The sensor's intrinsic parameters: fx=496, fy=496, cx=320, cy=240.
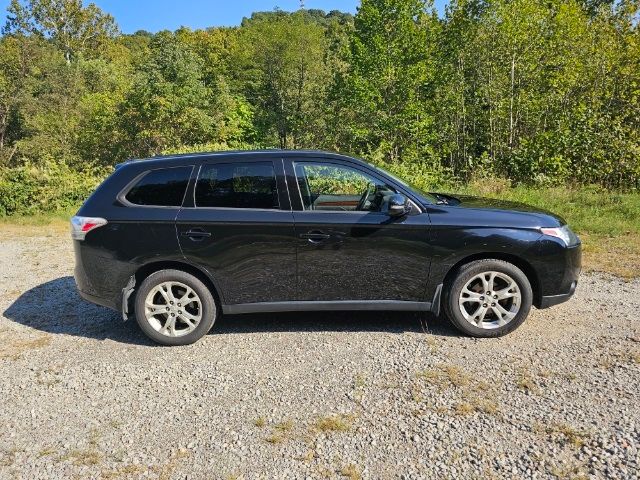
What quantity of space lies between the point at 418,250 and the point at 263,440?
2131mm

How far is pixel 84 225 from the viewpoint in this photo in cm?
452

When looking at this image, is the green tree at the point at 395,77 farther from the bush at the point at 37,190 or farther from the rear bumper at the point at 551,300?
the rear bumper at the point at 551,300

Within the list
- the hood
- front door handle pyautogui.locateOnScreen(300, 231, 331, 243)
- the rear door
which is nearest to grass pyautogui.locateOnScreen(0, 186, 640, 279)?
the hood

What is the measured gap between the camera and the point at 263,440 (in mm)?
3082

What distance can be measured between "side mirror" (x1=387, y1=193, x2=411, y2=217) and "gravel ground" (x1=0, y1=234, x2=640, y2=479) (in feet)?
3.74

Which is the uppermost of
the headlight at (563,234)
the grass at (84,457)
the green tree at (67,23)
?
the green tree at (67,23)

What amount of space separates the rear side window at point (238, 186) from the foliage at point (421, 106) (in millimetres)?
4400

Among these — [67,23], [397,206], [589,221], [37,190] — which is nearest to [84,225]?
[397,206]

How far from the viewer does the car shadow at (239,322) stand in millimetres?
4781

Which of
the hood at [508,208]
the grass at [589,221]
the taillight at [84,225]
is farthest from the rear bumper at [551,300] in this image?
the taillight at [84,225]

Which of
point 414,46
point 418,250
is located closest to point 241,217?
point 418,250

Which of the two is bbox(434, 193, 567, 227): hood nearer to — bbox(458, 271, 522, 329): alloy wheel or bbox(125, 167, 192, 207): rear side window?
bbox(458, 271, 522, 329): alloy wheel

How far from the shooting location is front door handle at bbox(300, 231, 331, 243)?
438 cm

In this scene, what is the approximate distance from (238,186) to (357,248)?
1224 millimetres
